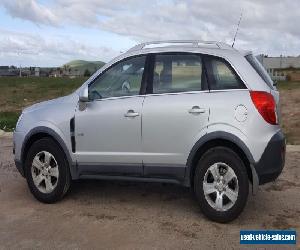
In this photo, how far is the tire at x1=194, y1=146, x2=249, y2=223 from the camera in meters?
5.36

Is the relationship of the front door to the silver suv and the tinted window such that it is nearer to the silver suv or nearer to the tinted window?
the silver suv

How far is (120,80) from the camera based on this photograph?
239 inches

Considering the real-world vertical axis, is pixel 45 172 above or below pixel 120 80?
below

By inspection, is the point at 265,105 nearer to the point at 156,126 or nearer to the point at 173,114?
the point at 173,114

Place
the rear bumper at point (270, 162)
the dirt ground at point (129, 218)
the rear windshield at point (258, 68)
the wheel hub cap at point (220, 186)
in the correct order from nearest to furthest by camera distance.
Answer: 1. the dirt ground at point (129, 218)
2. the rear bumper at point (270, 162)
3. the wheel hub cap at point (220, 186)
4. the rear windshield at point (258, 68)

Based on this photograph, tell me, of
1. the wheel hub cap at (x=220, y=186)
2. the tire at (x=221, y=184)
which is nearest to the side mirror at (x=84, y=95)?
the tire at (x=221, y=184)

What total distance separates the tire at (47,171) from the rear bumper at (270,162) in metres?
2.36

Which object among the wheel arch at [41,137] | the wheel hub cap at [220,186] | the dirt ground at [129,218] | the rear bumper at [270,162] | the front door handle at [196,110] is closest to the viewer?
the dirt ground at [129,218]

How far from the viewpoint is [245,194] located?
5.35 metres

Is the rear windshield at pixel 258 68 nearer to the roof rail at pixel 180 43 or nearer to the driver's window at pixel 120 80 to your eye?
the roof rail at pixel 180 43

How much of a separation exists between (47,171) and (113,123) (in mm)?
1103

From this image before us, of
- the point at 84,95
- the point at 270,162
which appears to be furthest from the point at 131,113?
the point at 270,162

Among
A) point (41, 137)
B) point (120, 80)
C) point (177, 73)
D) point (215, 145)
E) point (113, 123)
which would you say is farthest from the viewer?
point (41, 137)

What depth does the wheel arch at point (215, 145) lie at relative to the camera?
5.32 metres
